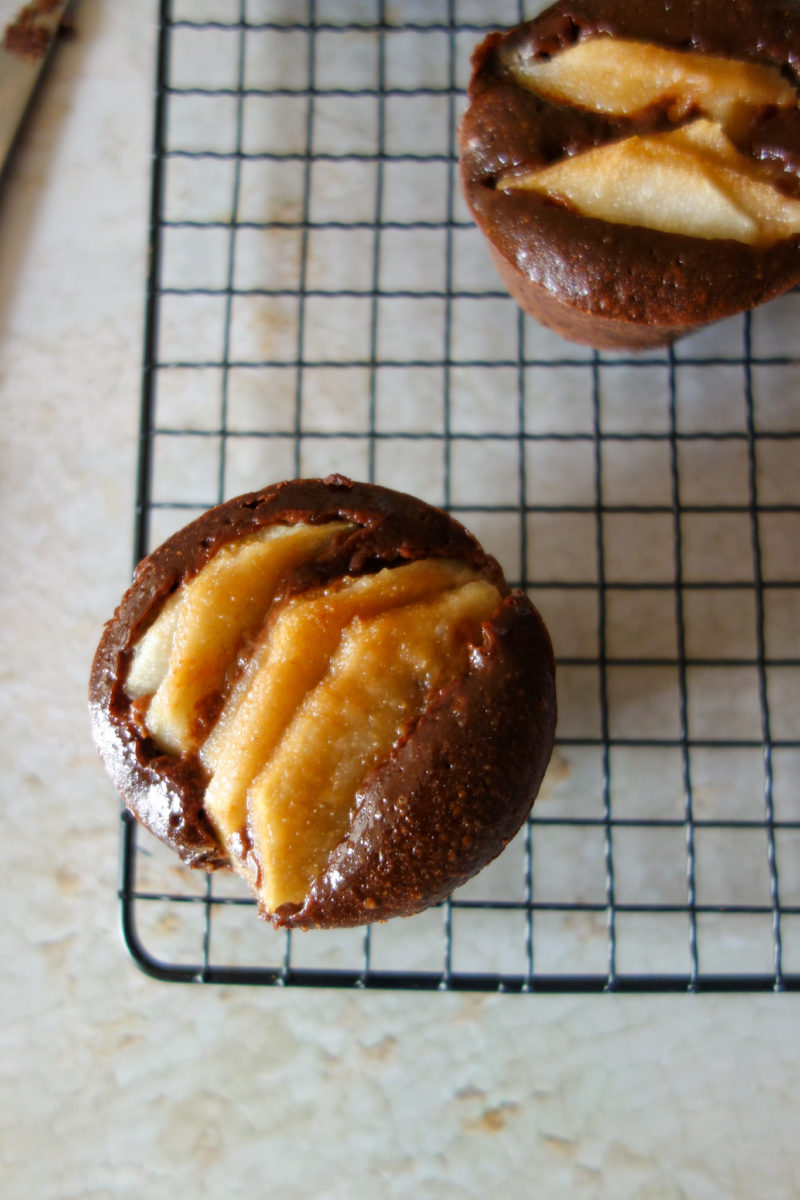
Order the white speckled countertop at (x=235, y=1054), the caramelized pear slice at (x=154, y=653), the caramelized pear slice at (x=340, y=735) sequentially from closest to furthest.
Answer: the caramelized pear slice at (x=340, y=735) < the caramelized pear slice at (x=154, y=653) < the white speckled countertop at (x=235, y=1054)

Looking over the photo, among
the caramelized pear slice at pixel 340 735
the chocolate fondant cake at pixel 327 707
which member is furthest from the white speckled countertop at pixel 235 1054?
the caramelized pear slice at pixel 340 735

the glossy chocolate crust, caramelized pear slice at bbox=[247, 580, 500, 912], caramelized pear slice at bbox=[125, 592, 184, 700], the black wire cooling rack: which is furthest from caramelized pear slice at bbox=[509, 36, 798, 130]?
caramelized pear slice at bbox=[125, 592, 184, 700]

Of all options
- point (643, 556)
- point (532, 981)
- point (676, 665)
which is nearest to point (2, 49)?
point (643, 556)

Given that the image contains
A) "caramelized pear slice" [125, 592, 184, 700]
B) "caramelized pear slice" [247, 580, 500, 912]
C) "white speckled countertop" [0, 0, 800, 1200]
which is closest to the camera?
"caramelized pear slice" [247, 580, 500, 912]

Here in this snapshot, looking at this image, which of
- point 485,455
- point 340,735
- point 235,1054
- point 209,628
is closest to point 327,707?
point 340,735

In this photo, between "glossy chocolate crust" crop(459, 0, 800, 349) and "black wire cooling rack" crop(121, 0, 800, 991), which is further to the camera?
"black wire cooling rack" crop(121, 0, 800, 991)

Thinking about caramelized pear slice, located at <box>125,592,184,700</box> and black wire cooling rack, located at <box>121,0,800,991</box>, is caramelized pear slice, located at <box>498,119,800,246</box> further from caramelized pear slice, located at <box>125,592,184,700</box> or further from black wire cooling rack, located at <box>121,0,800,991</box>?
caramelized pear slice, located at <box>125,592,184,700</box>

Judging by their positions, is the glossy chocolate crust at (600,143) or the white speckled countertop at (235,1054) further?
the white speckled countertop at (235,1054)

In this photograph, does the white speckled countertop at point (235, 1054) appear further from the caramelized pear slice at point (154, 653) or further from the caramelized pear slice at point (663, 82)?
the caramelized pear slice at point (663, 82)
